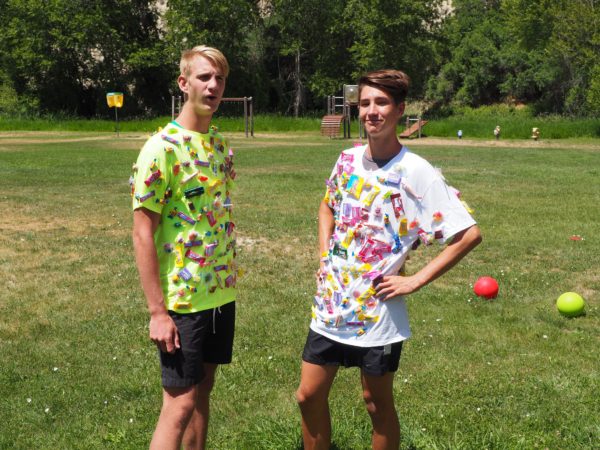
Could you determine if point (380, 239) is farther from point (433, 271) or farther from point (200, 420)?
point (200, 420)

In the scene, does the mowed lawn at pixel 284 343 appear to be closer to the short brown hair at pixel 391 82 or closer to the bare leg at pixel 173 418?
the bare leg at pixel 173 418

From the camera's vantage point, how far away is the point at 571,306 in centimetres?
640

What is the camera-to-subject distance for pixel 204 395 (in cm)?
336

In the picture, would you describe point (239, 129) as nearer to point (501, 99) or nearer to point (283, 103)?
point (283, 103)

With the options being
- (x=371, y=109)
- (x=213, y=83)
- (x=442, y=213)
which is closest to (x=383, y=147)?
(x=371, y=109)

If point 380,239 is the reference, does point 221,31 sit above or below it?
above

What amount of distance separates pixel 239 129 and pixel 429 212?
4213 cm

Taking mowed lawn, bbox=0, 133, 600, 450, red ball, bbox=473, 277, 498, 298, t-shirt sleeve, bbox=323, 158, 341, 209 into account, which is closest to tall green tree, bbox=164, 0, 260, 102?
mowed lawn, bbox=0, 133, 600, 450

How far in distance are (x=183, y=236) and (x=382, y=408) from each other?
1203 mm

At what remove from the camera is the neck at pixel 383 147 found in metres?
3.06

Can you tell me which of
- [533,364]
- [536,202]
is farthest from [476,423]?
[536,202]

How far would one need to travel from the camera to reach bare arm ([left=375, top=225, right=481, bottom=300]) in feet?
9.94

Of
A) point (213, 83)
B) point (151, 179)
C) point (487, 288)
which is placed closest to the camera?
point (151, 179)

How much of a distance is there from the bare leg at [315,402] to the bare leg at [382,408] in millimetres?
177
